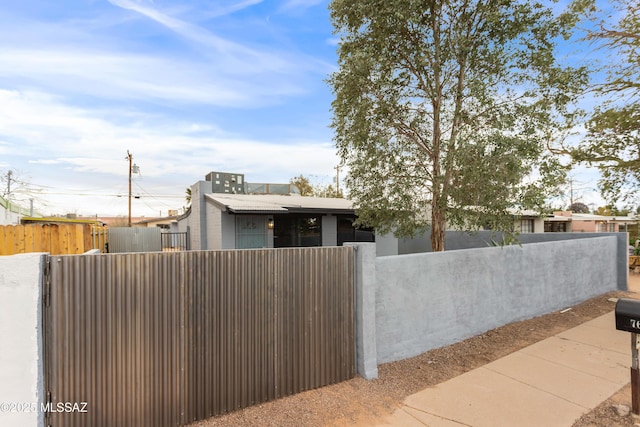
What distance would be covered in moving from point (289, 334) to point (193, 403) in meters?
1.23

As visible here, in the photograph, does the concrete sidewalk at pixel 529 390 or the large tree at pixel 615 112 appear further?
the large tree at pixel 615 112

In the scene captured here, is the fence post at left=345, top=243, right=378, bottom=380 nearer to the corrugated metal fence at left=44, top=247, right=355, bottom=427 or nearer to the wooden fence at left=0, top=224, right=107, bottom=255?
the corrugated metal fence at left=44, top=247, right=355, bottom=427

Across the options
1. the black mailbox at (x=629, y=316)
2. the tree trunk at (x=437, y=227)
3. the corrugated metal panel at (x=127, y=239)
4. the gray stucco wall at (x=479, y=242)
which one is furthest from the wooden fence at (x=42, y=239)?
the gray stucco wall at (x=479, y=242)

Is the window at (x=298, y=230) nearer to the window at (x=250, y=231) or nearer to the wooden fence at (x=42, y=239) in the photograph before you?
the window at (x=250, y=231)

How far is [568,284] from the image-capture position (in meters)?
8.11

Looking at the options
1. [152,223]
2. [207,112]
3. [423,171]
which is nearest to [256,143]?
[207,112]

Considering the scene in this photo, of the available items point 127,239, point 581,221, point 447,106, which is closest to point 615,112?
point 447,106

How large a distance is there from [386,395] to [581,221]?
38.0 m

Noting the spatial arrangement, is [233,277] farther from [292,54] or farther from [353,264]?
[292,54]

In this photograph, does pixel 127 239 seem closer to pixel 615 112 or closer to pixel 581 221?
pixel 615 112

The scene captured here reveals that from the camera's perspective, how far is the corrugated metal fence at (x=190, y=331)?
2.87 metres

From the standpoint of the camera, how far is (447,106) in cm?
679

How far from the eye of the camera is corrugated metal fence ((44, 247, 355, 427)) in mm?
2869

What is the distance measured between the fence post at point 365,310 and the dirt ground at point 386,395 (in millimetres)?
212
